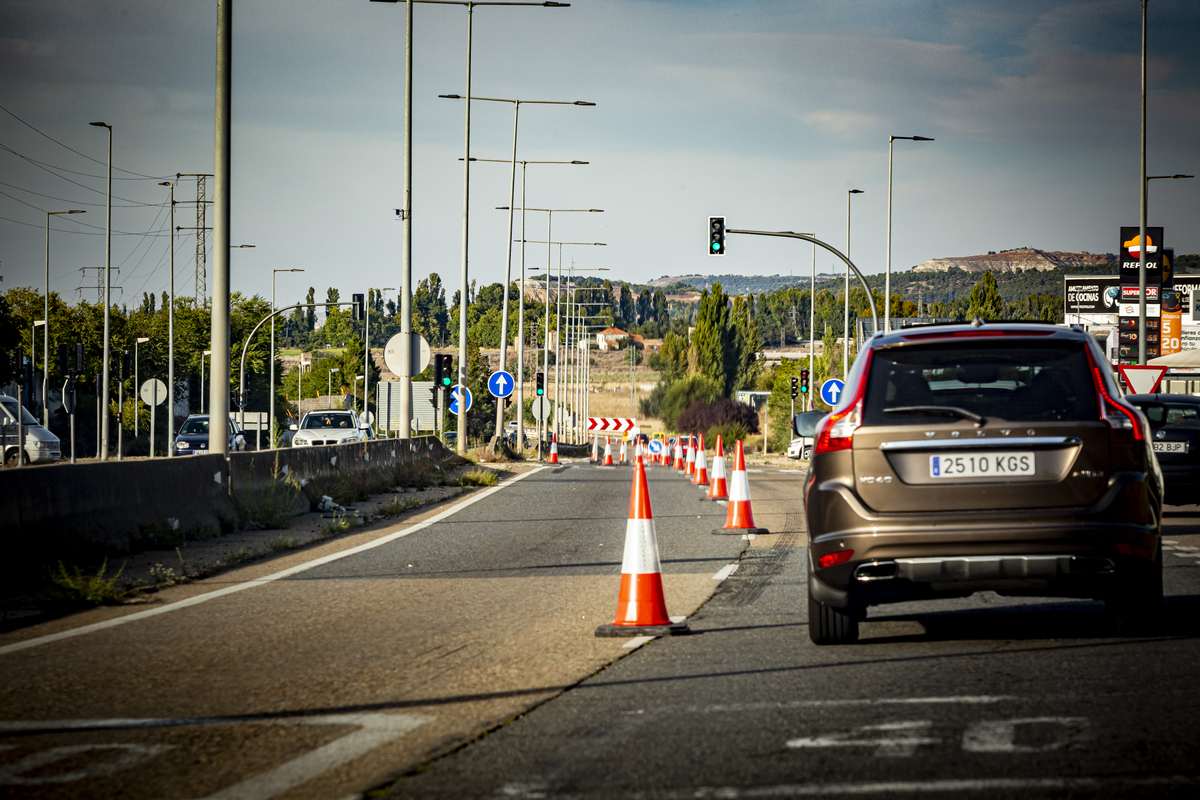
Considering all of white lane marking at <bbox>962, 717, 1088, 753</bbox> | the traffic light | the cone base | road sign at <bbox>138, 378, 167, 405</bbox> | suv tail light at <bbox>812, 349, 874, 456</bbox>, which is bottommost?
the cone base

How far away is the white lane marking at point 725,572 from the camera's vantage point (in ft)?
35.4

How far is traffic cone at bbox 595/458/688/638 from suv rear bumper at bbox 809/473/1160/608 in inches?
58.2

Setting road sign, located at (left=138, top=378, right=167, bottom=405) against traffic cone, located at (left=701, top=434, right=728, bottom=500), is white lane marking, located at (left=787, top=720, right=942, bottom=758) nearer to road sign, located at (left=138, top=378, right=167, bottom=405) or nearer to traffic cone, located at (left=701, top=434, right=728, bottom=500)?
traffic cone, located at (left=701, top=434, right=728, bottom=500)

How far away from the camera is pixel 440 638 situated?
7688 millimetres

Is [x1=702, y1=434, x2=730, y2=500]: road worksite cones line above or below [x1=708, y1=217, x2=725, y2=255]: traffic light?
below

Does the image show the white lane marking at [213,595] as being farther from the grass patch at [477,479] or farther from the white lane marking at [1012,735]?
the grass patch at [477,479]

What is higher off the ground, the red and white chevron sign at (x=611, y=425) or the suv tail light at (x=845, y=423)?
the suv tail light at (x=845, y=423)

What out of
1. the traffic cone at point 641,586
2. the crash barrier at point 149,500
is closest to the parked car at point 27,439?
the crash barrier at point 149,500

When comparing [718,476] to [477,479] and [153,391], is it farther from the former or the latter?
[153,391]

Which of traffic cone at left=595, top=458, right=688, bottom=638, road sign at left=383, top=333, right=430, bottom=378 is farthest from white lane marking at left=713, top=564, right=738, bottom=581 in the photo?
road sign at left=383, top=333, right=430, bottom=378

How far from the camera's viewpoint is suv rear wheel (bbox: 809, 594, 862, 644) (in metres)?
7.32

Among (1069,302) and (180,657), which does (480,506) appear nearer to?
(180,657)

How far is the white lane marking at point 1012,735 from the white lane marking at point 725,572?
212 inches

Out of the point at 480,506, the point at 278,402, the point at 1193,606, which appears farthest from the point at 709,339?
the point at 1193,606
